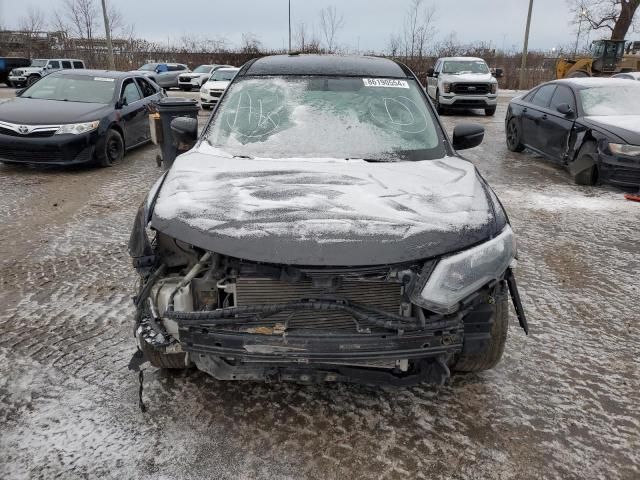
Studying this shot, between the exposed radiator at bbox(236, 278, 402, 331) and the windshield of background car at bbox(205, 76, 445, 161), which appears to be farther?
the windshield of background car at bbox(205, 76, 445, 161)

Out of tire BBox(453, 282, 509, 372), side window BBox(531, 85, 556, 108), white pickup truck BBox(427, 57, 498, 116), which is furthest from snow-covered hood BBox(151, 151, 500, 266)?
white pickup truck BBox(427, 57, 498, 116)

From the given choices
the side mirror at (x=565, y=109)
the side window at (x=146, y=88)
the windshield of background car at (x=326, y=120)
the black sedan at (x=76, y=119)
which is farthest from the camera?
the side window at (x=146, y=88)

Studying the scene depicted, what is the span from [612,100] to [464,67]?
935cm

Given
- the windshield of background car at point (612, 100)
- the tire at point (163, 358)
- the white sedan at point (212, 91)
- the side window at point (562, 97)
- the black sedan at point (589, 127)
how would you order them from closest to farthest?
the tire at point (163, 358) < the black sedan at point (589, 127) < the windshield of background car at point (612, 100) < the side window at point (562, 97) < the white sedan at point (212, 91)

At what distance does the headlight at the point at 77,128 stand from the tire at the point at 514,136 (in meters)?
7.60

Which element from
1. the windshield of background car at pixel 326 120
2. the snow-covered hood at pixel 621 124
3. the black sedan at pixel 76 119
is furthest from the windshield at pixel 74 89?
the snow-covered hood at pixel 621 124

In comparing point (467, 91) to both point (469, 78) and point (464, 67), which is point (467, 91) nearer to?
point (469, 78)

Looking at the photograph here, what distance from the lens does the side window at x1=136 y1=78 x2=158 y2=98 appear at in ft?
31.7

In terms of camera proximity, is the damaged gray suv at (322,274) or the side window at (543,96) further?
the side window at (543,96)

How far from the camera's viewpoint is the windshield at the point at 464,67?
16250 millimetres

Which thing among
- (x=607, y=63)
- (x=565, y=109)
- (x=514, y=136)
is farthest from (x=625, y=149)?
(x=607, y=63)

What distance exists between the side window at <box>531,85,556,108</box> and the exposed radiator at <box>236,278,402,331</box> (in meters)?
7.80

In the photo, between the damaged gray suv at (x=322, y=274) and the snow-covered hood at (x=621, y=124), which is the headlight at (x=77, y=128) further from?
the snow-covered hood at (x=621, y=124)

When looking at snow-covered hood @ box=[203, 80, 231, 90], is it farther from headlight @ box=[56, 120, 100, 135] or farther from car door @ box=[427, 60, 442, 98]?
headlight @ box=[56, 120, 100, 135]
